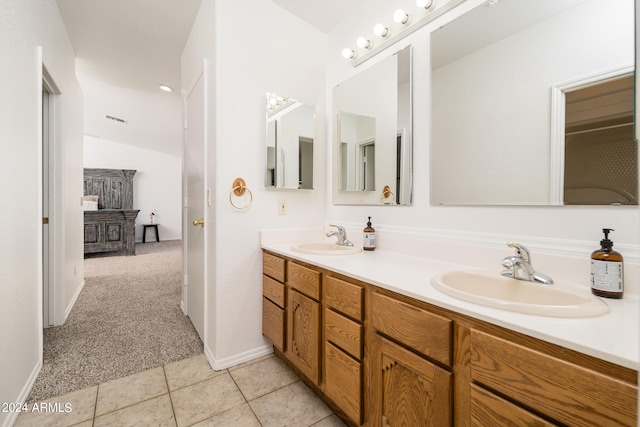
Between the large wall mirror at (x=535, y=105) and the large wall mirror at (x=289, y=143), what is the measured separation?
3.13 feet

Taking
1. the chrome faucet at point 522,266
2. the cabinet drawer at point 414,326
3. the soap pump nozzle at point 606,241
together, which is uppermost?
the soap pump nozzle at point 606,241

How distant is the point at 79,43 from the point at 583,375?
421cm

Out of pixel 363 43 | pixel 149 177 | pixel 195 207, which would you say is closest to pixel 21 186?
pixel 195 207

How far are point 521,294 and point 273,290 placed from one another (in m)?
1.34

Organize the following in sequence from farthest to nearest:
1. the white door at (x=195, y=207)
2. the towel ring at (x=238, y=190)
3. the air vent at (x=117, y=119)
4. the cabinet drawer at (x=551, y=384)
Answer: the air vent at (x=117, y=119)
the white door at (x=195, y=207)
the towel ring at (x=238, y=190)
the cabinet drawer at (x=551, y=384)

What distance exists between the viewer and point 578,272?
102 centimetres

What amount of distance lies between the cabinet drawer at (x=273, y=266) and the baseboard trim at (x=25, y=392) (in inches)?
53.9

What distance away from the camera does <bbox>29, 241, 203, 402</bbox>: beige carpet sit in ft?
5.69

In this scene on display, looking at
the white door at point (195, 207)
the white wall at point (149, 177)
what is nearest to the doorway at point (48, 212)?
the white door at point (195, 207)

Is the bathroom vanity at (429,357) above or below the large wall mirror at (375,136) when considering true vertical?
below

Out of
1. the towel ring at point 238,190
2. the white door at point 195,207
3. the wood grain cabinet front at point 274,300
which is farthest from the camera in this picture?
the white door at point 195,207

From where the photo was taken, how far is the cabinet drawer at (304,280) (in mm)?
1428

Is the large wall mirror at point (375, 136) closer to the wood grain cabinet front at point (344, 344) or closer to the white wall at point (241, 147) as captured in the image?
the white wall at point (241, 147)

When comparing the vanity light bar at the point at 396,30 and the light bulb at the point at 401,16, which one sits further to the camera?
the light bulb at the point at 401,16
